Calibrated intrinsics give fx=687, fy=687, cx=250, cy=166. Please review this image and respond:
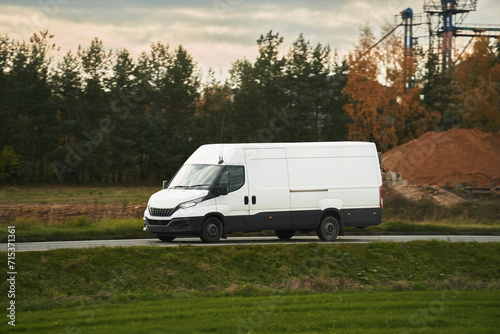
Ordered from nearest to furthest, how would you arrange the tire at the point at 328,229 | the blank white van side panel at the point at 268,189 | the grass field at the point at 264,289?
the grass field at the point at 264,289
the blank white van side panel at the point at 268,189
the tire at the point at 328,229

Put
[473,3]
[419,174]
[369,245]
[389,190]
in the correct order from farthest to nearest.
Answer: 1. [473,3]
2. [419,174]
3. [389,190]
4. [369,245]

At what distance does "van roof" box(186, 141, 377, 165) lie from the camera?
18.9 m

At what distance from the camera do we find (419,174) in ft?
175

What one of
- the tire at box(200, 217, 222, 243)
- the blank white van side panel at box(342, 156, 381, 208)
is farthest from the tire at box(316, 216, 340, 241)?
the tire at box(200, 217, 222, 243)

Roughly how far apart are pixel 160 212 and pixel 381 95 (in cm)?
5701

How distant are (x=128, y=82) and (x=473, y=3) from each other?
4256 cm

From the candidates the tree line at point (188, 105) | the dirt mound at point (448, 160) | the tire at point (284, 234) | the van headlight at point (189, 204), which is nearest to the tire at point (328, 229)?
the tire at point (284, 234)

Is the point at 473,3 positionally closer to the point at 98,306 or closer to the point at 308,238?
the point at 308,238

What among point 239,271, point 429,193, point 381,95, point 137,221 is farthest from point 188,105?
point 239,271

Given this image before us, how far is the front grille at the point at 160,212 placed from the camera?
1792cm

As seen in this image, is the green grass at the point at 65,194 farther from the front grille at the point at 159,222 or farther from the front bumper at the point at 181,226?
the front bumper at the point at 181,226

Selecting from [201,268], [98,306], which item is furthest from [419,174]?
[98,306]

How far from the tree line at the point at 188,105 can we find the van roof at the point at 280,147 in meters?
43.0

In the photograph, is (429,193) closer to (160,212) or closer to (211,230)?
(211,230)
